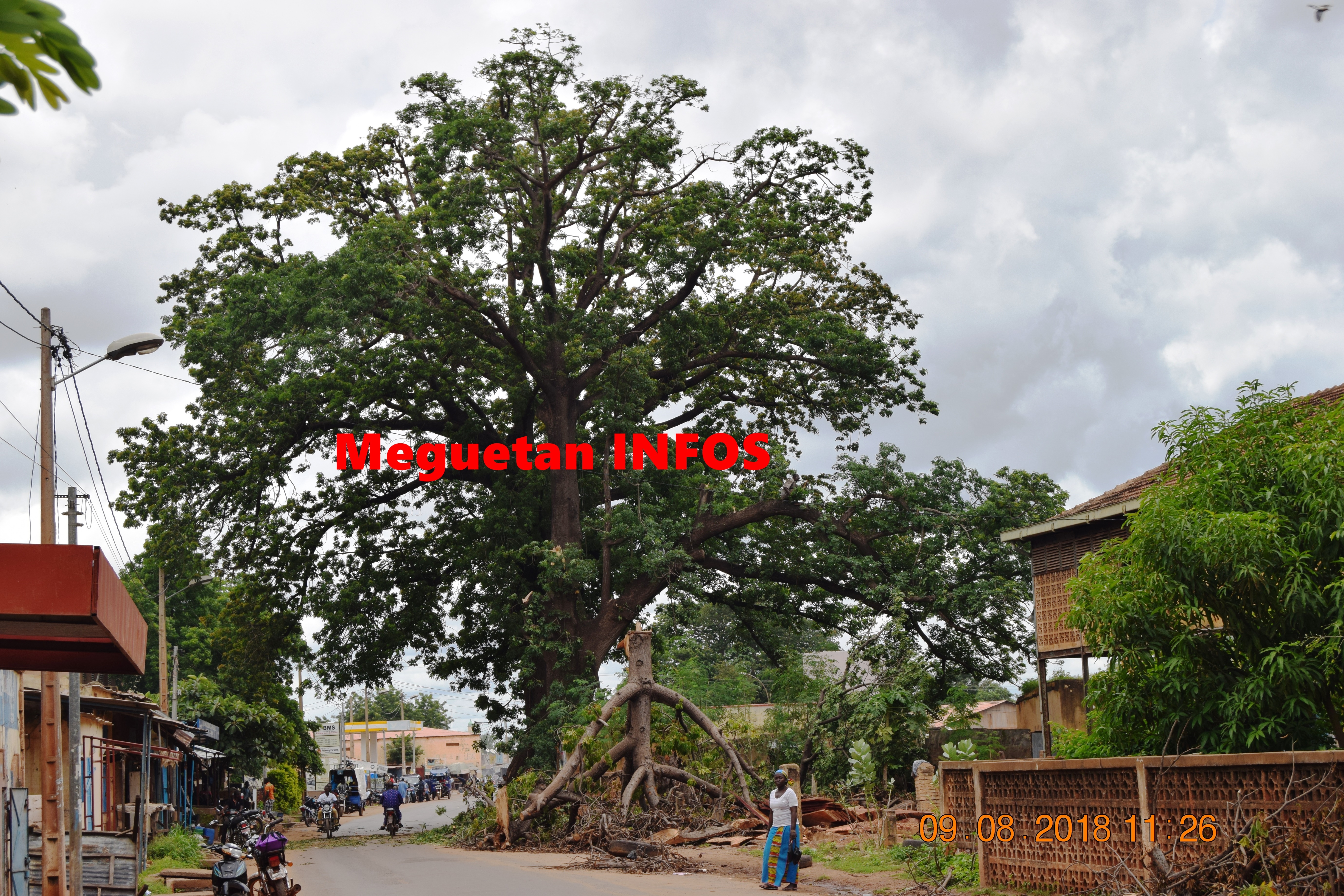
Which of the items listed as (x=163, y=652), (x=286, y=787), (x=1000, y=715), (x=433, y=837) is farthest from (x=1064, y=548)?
(x=286, y=787)

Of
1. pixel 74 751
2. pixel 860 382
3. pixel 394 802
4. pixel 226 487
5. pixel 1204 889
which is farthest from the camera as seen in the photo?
pixel 394 802

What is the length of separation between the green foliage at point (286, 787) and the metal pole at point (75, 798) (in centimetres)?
3328

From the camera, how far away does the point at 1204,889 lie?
10.0 metres

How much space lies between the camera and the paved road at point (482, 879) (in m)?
14.6

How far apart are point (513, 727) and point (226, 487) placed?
345 inches

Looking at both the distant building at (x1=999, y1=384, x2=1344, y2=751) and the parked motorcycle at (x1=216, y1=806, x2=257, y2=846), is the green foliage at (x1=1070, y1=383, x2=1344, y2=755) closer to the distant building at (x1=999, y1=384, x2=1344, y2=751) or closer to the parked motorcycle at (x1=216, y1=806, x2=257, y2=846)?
the distant building at (x1=999, y1=384, x2=1344, y2=751)

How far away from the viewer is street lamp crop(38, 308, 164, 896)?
13.3m

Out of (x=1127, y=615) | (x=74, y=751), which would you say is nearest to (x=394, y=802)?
(x=74, y=751)

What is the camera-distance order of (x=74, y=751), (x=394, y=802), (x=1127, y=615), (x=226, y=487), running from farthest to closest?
1. (x=394, y=802)
2. (x=226, y=487)
3. (x=74, y=751)
4. (x=1127, y=615)

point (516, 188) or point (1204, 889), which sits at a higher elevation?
point (516, 188)

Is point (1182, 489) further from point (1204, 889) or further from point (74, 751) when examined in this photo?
point (74, 751)

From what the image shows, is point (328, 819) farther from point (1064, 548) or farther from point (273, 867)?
point (1064, 548)

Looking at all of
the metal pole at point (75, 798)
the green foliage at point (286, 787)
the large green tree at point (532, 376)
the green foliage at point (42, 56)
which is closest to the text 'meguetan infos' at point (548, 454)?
the large green tree at point (532, 376)
